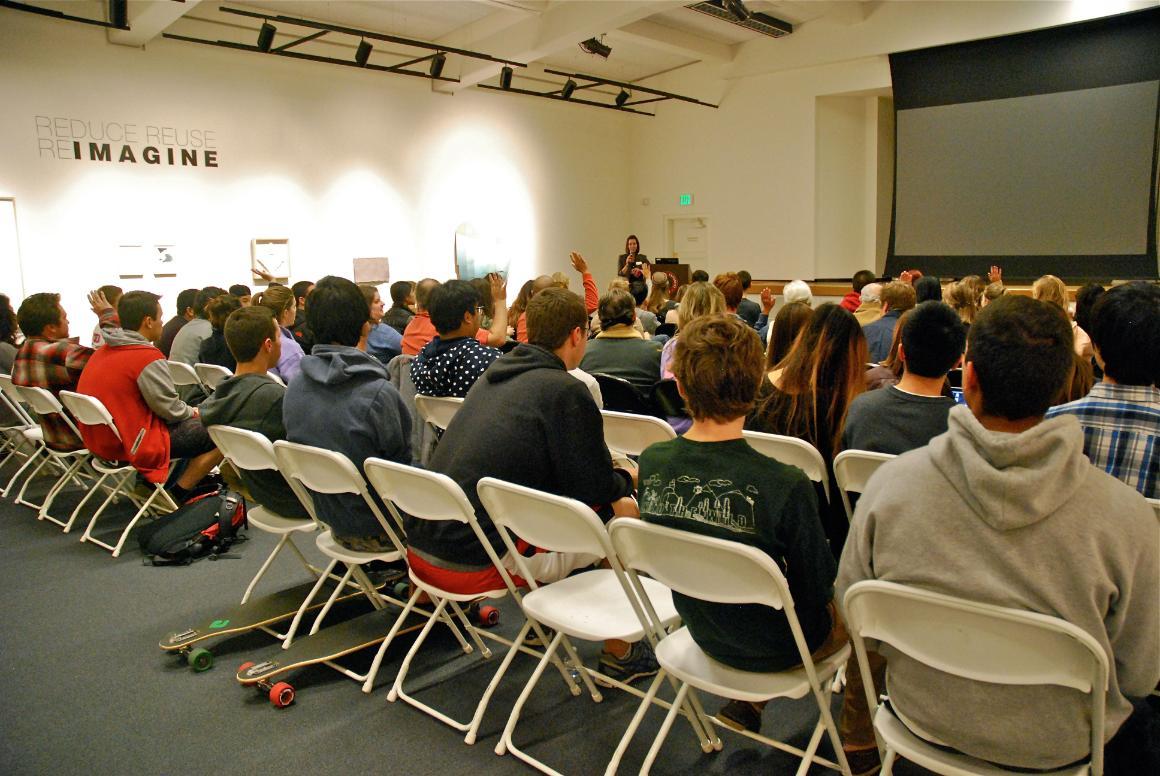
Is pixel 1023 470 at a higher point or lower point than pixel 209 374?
higher

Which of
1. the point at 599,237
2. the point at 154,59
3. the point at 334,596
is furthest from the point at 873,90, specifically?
the point at 334,596

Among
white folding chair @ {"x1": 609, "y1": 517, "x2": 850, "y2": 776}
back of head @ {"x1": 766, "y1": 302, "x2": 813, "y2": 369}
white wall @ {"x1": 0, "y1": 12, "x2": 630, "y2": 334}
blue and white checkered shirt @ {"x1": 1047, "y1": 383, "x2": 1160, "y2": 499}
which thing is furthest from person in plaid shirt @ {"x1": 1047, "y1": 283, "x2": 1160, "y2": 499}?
white wall @ {"x1": 0, "y1": 12, "x2": 630, "y2": 334}

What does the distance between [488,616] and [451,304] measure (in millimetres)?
1338

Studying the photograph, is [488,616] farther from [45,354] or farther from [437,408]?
[45,354]

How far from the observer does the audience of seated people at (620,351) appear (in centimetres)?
444

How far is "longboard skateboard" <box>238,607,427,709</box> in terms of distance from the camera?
2816 millimetres

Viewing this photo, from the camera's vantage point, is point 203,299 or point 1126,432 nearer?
point 1126,432

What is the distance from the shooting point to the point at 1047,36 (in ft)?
33.2

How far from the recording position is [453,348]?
12.3 feet

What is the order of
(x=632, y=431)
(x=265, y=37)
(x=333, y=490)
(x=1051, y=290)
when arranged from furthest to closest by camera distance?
(x=265, y=37)
(x=1051, y=290)
(x=632, y=431)
(x=333, y=490)

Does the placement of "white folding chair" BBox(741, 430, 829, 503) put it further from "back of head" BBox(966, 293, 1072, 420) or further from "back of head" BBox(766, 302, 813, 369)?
"back of head" BBox(966, 293, 1072, 420)

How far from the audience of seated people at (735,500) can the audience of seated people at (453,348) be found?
1869 millimetres

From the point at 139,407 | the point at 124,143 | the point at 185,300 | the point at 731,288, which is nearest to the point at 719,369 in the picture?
the point at 139,407

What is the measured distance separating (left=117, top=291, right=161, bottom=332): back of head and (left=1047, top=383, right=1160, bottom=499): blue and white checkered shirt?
450 cm
